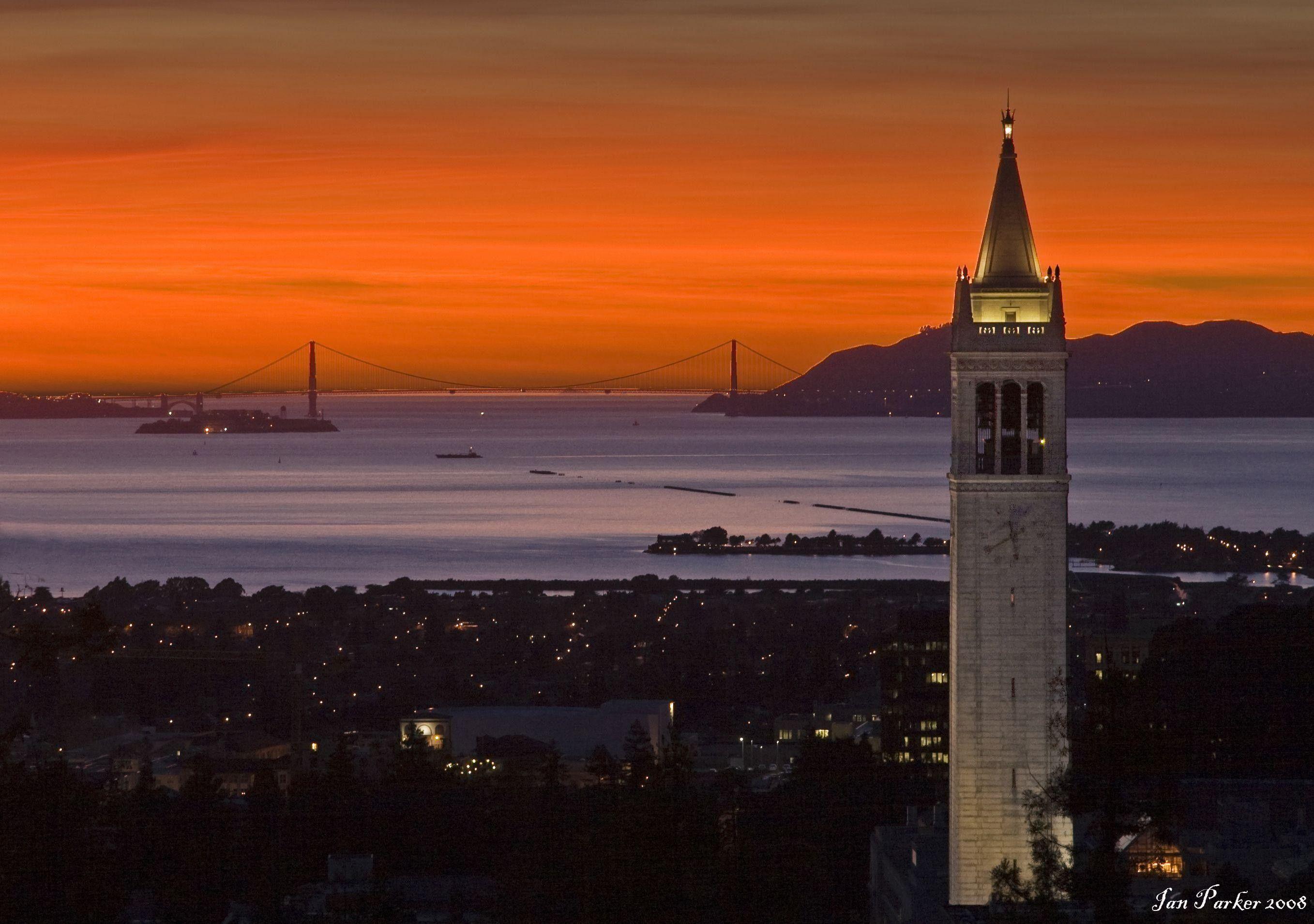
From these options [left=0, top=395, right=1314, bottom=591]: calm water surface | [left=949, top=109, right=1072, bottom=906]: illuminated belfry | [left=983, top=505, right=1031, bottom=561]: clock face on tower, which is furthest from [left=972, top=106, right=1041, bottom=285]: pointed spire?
[left=0, top=395, right=1314, bottom=591]: calm water surface

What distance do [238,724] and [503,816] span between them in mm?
17819

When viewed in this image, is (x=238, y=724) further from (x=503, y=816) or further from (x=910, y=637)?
(x=503, y=816)

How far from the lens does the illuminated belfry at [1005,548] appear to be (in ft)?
49.8

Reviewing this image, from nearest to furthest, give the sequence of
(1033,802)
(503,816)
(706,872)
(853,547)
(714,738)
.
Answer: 1. (1033,802)
2. (706,872)
3. (503,816)
4. (714,738)
5. (853,547)

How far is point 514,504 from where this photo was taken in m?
109

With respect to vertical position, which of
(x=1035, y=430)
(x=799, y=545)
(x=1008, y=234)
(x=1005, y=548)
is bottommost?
(x=799, y=545)

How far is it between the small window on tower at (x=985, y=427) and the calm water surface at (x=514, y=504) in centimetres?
5414

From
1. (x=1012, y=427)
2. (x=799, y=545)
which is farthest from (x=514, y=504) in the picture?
(x=1012, y=427)

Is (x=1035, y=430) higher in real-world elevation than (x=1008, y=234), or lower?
lower

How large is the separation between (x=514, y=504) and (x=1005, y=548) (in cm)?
9466

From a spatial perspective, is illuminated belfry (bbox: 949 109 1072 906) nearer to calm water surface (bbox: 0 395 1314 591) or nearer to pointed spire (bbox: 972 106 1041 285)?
pointed spire (bbox: 972 106 1041 285)

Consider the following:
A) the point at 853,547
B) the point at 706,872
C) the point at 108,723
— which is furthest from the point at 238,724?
the point at 853,547

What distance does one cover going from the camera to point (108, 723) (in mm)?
37094

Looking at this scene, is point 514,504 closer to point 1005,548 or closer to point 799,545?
point 799,545
